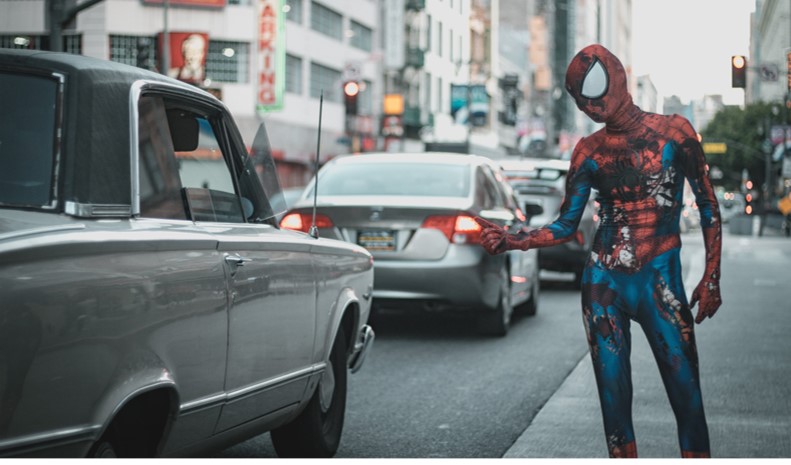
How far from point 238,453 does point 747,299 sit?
1206 centimetres

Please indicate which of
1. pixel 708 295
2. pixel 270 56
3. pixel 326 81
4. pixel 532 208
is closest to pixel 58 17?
pixel 532 208

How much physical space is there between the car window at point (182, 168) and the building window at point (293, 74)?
155 ft

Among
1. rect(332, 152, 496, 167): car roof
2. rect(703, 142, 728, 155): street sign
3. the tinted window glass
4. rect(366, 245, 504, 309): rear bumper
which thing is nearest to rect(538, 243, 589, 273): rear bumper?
rect(332, 152, 496, 167): car roof

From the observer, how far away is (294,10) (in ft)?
174

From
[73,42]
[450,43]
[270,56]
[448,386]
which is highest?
[450,43]

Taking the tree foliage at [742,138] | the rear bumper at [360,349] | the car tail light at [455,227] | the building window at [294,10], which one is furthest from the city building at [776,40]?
the rear bumper at [360,349]

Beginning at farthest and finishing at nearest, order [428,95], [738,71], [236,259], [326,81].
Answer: [428,95] < [326,81] < [738,71] < [236,259]

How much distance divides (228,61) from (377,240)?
130ft

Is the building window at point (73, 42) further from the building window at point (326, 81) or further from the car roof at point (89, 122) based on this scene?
the car roof at point (89, 122)

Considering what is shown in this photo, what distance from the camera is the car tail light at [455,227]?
35.9 ft

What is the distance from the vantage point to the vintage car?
3.38 metres

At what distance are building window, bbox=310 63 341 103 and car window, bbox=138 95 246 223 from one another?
49401mm

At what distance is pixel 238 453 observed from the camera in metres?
6.18

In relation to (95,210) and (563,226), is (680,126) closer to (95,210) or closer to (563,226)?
(563,226)
